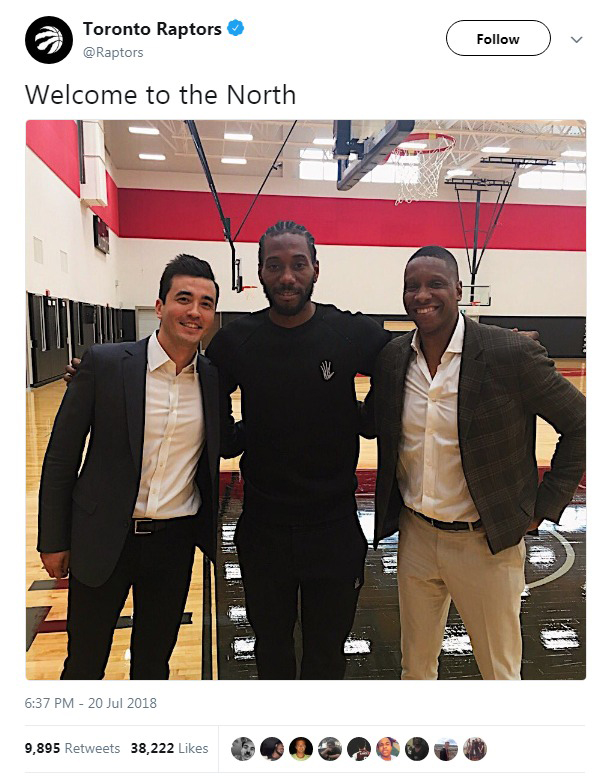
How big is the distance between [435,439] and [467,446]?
7cm

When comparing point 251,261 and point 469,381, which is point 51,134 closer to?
point 251,261

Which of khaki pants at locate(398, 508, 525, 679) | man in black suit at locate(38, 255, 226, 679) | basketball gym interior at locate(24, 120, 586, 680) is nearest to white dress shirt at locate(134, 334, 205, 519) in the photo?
man in black suit at locate(38, 255, 226, 679)

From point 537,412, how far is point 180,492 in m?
0.81

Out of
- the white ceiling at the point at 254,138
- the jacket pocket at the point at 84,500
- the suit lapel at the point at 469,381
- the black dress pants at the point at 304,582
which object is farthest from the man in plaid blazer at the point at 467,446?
the jacket pocket at the point at 84,500

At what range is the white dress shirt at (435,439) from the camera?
1.10 meters

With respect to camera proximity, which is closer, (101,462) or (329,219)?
(101,462)

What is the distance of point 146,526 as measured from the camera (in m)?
1.11

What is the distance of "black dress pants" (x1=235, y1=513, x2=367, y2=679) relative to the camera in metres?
1.19

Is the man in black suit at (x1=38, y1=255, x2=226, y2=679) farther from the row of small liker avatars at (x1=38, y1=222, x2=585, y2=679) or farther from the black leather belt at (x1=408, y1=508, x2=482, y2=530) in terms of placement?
the black leather belt at (x1=408, y1=508, x2=482, y2=530)

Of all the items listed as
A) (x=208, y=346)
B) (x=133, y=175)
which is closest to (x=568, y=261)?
(x=208, y=346)

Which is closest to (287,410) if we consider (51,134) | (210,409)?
(210,409)
